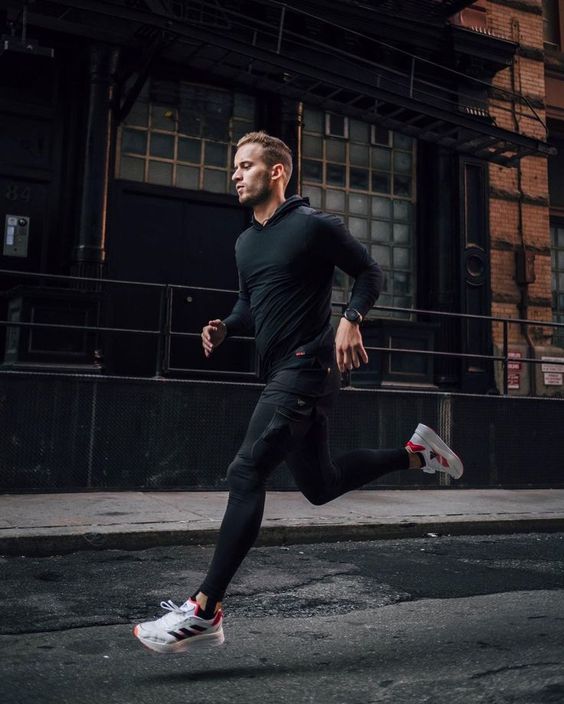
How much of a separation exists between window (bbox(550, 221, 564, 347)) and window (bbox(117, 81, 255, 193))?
19.9ft

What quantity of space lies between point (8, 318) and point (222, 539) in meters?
7.04

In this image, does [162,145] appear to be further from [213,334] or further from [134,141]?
[213,334]

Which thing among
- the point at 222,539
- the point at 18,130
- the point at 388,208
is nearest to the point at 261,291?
the point at 222,539

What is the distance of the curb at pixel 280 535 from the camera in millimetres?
5633

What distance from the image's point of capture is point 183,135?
1104 cm

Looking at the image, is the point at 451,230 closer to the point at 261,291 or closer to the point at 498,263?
the point at 498,263

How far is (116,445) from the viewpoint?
8.30 m

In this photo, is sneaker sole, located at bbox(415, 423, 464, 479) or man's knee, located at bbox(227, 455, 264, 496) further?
sneaker sole, located at bbox(415, 423, 464, 479)

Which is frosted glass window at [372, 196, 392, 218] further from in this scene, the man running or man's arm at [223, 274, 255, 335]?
the man running

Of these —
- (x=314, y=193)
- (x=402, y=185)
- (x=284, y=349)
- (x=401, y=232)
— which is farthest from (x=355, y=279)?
(x=402, y=185)

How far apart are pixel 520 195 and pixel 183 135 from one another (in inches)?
227

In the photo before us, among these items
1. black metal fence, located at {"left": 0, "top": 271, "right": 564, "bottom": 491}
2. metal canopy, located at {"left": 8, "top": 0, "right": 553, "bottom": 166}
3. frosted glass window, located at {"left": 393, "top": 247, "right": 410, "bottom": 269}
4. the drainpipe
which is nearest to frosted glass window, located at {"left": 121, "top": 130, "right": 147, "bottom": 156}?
metal canopy, located at {"left": 8, "top": 0, "right": 553, "bottom": 166}

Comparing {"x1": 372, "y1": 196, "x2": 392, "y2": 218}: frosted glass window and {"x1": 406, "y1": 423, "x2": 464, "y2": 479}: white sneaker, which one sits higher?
{"x1": 372, "y1": 196, "x2": 392, "y2": 218}: frosted glass window

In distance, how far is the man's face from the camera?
3.68 metres
